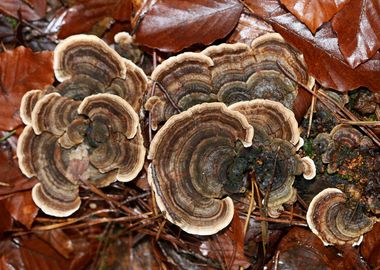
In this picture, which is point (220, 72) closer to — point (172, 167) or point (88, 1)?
point (172, 167)

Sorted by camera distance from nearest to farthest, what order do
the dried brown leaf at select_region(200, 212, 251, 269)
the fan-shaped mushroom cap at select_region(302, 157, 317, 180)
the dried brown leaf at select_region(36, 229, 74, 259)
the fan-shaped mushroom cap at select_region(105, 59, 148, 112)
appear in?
the fan-shaped mushroom cap at select_region(302, 157, 317, 180) < the fan-shaped mushroom cap at select_region(105, 59, 148, 112) < the dried brown leaf at select_region(200, 212, 251, 269) < the dried brown leaf at select_region(36, 229, 74, 259)

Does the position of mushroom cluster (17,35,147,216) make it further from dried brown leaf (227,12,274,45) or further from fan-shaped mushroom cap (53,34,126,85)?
dried brown leaf (227,12,274,45)

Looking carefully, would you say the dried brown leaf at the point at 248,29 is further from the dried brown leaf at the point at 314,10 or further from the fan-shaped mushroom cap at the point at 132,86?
the fan-shaped mushroom cap at the point at 132,86

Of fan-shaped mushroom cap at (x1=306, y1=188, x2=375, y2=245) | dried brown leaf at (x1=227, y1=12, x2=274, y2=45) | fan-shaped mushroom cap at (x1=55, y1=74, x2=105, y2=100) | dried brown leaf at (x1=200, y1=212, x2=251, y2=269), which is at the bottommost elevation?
dried brown leaf at (x1=200, y1=212, x2=251, y2=269)

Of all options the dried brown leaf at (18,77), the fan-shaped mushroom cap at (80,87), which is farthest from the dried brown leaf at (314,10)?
Result: the dried brown leaf at (18,77)

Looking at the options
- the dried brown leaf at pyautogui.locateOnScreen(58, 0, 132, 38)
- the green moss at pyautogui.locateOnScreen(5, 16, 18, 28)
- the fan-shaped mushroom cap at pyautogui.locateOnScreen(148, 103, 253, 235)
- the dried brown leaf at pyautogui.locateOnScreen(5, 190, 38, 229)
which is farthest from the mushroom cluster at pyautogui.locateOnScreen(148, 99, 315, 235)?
the green moss at pyautogui.locateOnScreen(5, 16, 18, 28)

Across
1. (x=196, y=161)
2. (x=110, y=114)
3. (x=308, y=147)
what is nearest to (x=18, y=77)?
(x=110, y=114)

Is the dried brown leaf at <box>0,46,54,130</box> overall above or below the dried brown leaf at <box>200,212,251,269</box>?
above

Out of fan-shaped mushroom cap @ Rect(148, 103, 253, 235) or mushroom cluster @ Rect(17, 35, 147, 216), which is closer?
fan-shaped mushroom cap @ Rect(148, 103, 253, 235)
